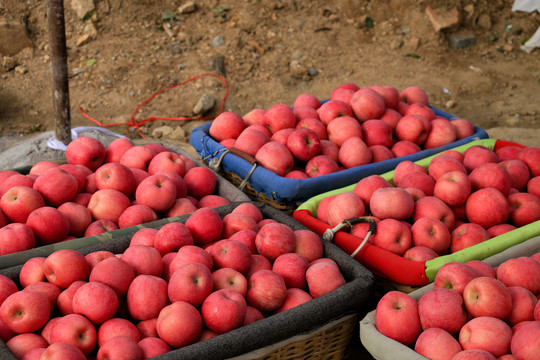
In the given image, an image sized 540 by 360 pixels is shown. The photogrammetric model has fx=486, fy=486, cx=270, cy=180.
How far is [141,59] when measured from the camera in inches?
241

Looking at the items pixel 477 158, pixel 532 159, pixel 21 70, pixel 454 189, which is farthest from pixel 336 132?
pixel 21 70

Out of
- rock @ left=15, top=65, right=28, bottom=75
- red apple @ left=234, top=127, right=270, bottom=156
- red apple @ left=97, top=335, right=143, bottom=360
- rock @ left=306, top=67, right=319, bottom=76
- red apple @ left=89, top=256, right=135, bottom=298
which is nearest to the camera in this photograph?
red apple @ left=97, top=335, right=143, bottom=360

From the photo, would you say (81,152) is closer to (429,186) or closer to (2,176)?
(2,176)

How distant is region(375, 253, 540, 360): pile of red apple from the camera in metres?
1.38

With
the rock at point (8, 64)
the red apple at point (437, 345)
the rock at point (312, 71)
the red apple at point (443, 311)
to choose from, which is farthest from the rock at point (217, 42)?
the red apple at point (437, 345)

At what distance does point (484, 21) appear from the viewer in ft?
22.6

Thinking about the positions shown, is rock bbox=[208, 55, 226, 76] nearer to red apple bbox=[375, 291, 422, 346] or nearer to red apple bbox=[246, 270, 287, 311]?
red apple bbox=[246, 270, 287, 311]

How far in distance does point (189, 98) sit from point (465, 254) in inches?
168

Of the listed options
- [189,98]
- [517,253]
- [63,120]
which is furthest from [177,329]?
[189,98]

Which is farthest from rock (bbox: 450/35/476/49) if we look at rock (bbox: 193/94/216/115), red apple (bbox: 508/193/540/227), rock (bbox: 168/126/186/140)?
red apple (bbox: 508/193/540/227)

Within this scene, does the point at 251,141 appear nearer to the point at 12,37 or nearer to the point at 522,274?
the point at 522,274

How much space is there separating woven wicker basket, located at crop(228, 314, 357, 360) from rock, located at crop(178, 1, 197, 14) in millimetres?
5767

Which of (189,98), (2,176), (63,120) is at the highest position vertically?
(2,176)

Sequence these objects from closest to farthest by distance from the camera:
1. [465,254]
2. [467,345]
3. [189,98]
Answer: [467,345], [465,254], [189,98]
